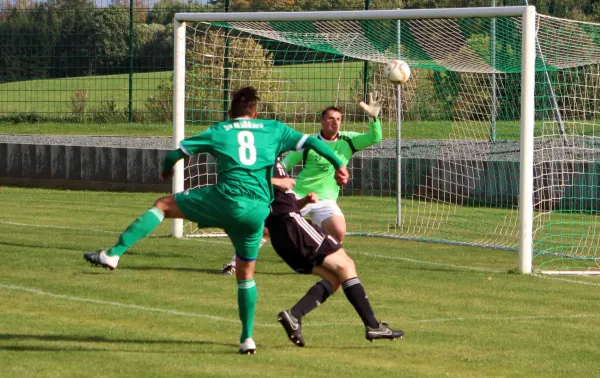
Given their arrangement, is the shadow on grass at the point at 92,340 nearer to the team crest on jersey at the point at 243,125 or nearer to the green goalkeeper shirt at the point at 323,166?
the team crest on jersey at the point at 243,125

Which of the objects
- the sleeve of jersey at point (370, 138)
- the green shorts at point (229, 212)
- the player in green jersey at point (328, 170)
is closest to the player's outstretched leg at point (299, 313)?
the green shorts at point (229, 212)

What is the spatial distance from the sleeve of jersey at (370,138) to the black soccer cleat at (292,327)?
181 inches

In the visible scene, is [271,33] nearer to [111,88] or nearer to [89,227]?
[89,227]

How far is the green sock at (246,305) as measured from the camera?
28.5 feet

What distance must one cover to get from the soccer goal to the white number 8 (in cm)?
567

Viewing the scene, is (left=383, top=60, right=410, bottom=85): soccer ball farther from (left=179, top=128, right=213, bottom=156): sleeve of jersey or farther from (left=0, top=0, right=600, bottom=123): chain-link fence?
(left=0, top=0, right=600, bottom=123): chain-link fence

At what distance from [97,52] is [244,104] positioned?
1892 centimetres

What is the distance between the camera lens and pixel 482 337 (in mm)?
9680

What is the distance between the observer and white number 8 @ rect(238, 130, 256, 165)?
28.1 ft

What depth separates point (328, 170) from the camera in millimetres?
13266

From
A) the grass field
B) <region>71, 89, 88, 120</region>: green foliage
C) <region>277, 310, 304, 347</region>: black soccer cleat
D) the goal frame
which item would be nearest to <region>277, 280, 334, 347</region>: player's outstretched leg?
<region>277, 310, 304, 347</region>: black soccer cleat

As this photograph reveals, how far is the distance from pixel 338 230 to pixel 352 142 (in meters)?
1.12

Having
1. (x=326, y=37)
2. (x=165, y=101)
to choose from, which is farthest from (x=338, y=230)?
(x=165, y=101)

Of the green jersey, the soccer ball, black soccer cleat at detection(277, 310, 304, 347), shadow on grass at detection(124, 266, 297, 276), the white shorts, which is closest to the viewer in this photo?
the green jersey
